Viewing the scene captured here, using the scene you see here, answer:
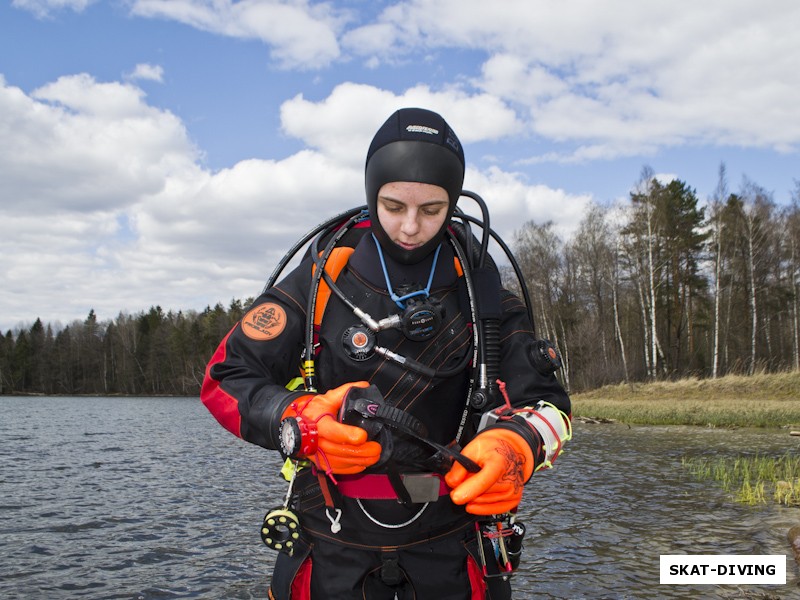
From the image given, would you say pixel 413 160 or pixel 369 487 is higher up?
pixel 413 160

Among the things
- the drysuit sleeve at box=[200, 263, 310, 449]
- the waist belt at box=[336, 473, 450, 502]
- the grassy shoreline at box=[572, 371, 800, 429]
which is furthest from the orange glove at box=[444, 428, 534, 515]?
the grassy shoreline at box=[572, 371, 800, 429]

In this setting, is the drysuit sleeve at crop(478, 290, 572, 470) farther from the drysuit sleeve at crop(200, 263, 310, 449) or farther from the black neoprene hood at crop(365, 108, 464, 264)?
the drysuit sleeve at crop(200, 263, 310, 449)

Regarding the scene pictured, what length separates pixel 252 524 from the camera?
10.5 meters

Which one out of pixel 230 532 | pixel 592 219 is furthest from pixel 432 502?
pixel 592 219

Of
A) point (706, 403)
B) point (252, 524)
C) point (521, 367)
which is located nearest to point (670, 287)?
point (706, 403)

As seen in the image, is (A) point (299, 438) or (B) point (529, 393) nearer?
(A) point (299, 438)

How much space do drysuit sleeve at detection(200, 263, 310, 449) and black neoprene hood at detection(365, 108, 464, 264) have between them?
479 millimetres

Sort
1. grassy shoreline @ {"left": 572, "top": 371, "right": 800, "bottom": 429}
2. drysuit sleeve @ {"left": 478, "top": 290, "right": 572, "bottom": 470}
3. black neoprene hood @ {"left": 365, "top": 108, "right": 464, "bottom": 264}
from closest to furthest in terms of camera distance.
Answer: drysuit sleeve @ {"left": 478, "top": 290, "right": 572, "bottom": 470} → black neoprene hood @ {"left": 365, "top": 108, "right": 464, "bottom": 264} → grassy shoreline @ {"left": 572, "top": 371, "right": 800, "bottom": 429}

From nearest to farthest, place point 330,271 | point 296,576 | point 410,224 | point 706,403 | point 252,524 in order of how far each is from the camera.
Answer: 1. point 296,576
2. point 410,224
3. point 330,271
4. point 252,524
5. point 706,403

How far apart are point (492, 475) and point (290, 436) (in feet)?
2.35

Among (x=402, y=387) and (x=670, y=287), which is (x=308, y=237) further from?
(x=670, y=287)

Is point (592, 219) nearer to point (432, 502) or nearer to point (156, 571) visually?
point (156, 571)

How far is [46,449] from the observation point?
22328 millimetres

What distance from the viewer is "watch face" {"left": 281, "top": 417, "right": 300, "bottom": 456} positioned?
6.91 ft
